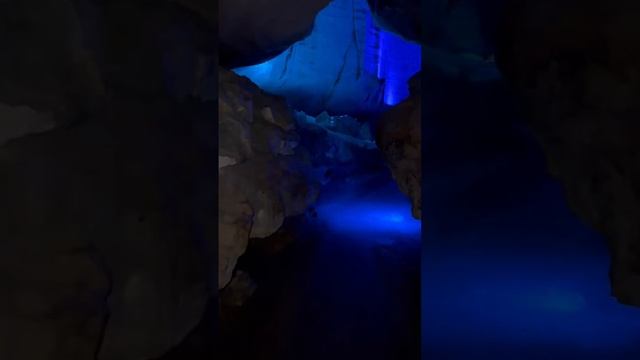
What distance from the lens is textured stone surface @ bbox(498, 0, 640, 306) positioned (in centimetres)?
151

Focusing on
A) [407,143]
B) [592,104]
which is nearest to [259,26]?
[407,143]

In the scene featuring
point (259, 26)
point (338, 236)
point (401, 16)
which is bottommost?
point (338, 236)

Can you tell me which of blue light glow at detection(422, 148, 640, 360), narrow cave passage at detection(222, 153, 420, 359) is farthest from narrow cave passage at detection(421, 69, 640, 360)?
narrow cave passage at detection(222, 153, 420, 359)

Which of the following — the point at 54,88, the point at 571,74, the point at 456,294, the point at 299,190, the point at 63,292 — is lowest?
the point at 299,190

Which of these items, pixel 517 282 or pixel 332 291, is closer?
pixel 517 282

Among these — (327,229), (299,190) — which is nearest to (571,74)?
(299,190)

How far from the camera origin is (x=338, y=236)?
828 cm

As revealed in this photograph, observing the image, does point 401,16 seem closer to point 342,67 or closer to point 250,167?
point 250,167

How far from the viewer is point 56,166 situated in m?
0.89

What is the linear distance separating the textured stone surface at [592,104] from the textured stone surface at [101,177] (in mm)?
1301

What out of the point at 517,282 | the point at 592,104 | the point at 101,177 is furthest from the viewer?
the point at 517,282

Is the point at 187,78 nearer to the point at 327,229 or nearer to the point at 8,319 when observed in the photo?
the point at 8,319

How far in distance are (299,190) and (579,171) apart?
514 centimetres

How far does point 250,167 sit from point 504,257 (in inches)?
113
